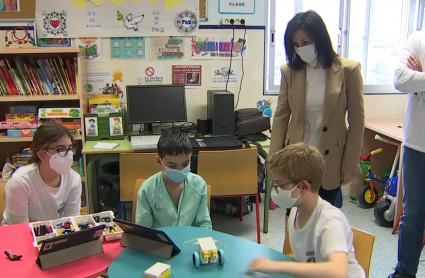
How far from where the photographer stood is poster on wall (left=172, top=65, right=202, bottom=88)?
3545 mm

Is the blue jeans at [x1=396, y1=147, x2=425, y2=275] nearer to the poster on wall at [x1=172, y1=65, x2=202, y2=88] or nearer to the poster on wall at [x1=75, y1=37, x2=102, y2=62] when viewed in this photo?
the poster on wall at [x1=172, y1=65, x2=202, y2=88]

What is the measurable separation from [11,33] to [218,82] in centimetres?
167

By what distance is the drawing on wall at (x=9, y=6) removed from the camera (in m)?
3.25

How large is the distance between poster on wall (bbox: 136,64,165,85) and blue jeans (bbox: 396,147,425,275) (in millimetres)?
2016

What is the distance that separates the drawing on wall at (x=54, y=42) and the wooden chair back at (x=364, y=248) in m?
2.70

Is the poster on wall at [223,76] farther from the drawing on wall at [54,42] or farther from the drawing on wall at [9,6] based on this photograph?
the drawing on wall at [9,6]

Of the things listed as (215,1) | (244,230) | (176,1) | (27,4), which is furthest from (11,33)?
(244,230)

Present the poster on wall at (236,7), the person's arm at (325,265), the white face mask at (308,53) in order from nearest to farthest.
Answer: the person's arm at (325,265)
the white face mask at (308,53)
the poster on wall at (236,7)

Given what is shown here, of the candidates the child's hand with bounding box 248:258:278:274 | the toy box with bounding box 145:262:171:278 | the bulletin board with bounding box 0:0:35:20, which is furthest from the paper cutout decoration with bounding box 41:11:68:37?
the child's hand with bounding box 248:258:278:274

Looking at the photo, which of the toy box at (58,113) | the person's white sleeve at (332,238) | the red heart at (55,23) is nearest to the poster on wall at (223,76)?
the toy box at (58,113)

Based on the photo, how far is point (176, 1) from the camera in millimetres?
3410

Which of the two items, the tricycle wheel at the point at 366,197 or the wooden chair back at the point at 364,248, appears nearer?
the wooden chair back at the point at 364,248

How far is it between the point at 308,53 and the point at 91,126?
1.81 metres

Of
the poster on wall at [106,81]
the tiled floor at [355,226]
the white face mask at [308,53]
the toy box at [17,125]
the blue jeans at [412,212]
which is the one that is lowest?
the tiled floor at [355,226]
